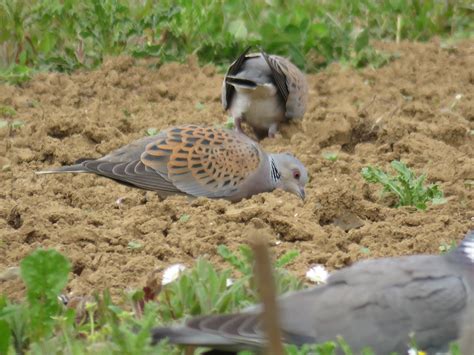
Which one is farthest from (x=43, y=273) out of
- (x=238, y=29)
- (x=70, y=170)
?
(x=238, y=29)

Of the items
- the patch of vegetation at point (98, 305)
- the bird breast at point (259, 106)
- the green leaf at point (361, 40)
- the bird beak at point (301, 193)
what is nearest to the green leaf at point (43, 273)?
the patch of vegetation at point (98, 305)

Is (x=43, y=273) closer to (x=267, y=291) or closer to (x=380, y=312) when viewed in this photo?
(x=380, y=312)

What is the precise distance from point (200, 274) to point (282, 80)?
389 cm

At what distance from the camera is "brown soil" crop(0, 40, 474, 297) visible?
219 inches

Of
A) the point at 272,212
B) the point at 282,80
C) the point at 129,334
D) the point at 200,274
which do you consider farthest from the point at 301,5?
the point at 129,334

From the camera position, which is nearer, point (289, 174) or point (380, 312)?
point (380, 312)

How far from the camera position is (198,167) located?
22.5ft

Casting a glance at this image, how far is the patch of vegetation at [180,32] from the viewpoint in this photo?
29.3 feet

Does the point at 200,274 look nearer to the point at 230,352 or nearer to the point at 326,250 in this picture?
the point at 230,352

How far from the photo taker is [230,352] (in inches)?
161

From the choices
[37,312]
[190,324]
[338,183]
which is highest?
[190,324]

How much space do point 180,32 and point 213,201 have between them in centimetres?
318

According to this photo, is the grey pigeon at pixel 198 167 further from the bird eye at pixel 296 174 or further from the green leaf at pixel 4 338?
the green leaf at pixel 4 338

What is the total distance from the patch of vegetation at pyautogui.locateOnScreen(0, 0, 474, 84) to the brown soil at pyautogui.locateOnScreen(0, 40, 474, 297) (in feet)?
0.84
